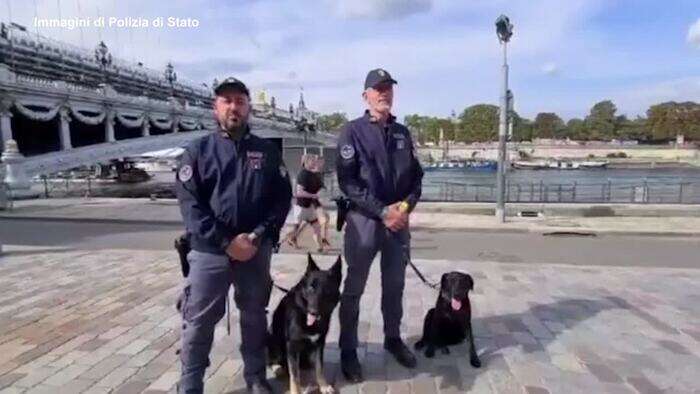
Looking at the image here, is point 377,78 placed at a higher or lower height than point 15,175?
higher

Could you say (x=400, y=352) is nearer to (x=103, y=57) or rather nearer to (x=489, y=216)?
(x=489, y=216)

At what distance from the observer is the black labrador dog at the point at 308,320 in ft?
10.5

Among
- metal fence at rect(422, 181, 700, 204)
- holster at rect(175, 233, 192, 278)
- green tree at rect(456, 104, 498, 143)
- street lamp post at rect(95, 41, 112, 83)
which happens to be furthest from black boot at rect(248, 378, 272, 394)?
green tree at rect(456, 104, 498, 143)

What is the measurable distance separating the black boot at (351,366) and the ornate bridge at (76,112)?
18524 millimetres

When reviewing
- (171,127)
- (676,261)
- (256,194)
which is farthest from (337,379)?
(171,127)

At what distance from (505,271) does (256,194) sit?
17.0 feet

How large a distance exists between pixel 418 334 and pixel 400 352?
2.37 feet

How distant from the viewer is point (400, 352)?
13.3 feet

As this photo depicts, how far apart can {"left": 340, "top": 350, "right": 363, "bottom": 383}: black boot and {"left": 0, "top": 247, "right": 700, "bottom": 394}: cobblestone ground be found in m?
0.07

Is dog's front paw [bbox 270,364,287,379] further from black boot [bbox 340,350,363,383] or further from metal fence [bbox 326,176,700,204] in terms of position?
metal fence [bbox 326,176,700,204]

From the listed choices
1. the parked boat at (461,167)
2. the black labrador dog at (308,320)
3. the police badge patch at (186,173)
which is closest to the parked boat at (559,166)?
the parked boat at (461,167)

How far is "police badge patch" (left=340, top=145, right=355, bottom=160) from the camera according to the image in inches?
143

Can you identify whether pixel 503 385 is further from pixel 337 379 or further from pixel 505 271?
pixel 505 271

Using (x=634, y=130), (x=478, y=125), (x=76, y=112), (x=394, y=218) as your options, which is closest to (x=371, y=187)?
(x=394, y=218)
